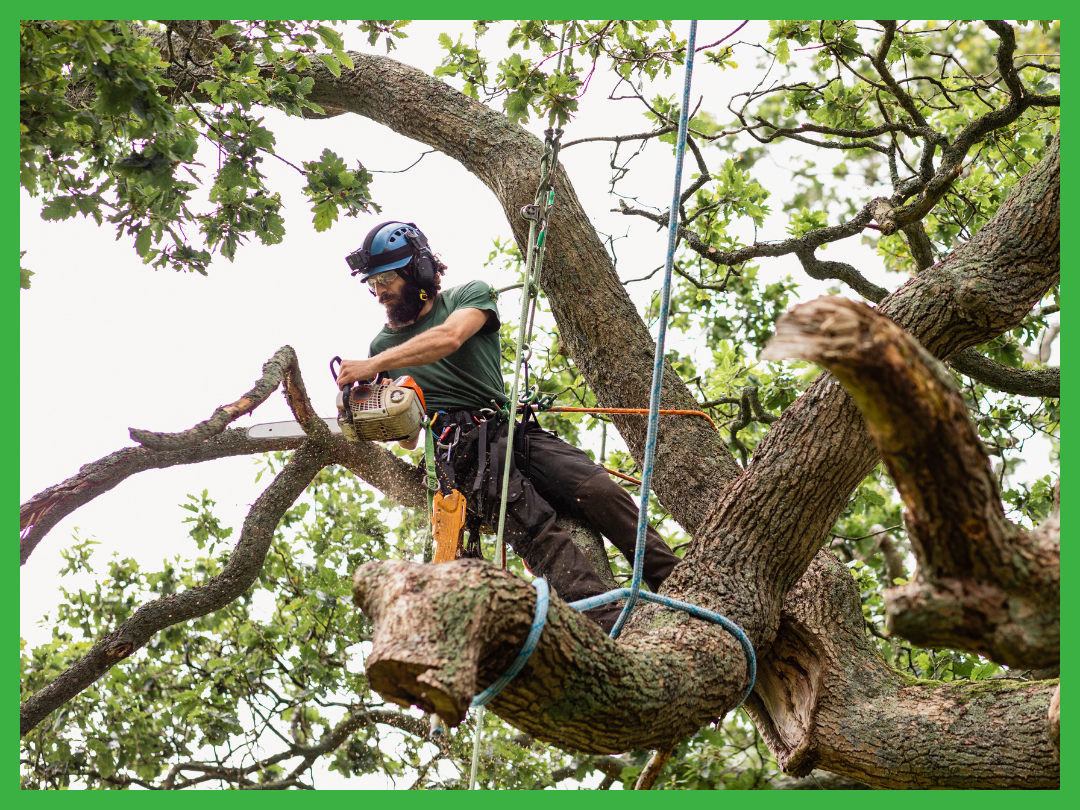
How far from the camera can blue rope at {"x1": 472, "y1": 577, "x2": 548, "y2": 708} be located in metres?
1.94

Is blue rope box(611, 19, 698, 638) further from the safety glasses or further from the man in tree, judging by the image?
the safety glasses

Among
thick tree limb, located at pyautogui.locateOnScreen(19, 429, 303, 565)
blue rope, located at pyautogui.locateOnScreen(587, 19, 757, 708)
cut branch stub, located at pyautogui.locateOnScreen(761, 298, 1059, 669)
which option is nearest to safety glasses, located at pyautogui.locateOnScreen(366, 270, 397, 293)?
thick tree limb, located at pyautogui.locateOnScreen(19, 429, 303, 565)

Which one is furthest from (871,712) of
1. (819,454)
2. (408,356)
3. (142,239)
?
(142,239)

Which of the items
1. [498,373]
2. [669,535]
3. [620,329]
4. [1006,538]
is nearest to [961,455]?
[1006,538]

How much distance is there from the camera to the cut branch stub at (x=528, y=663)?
1.80 metres

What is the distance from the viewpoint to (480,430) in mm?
3527

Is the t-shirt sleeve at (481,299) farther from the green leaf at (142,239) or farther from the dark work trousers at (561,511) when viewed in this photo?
the green leaf at (142,239)

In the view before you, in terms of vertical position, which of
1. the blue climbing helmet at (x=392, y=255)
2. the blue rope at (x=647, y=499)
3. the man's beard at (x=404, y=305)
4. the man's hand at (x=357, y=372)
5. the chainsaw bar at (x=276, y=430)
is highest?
the blue climbing helmet at (x=392, y=255)

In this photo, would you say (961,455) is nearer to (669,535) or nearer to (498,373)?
(498,373)

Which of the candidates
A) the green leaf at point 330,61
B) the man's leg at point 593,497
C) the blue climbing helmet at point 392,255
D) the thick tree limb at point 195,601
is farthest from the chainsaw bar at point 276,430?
the green leaf at point 330,61

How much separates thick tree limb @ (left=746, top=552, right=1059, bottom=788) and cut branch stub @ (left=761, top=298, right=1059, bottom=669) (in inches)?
42.2

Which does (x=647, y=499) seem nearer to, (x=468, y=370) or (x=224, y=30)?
(x=468, y=370)

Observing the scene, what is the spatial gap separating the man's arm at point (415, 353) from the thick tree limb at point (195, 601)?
353 millimetres

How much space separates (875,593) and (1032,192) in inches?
148
